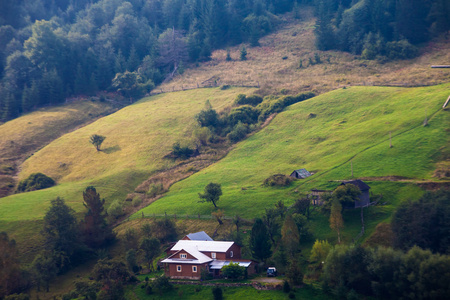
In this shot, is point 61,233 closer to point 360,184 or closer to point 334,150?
point 360,184

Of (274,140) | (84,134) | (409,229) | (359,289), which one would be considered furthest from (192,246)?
(84,134)

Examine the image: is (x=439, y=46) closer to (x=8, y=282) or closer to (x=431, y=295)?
(x=431, y=295)

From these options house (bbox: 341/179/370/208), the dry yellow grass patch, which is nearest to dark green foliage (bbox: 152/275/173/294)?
house (bbox: 341/179/370/208)

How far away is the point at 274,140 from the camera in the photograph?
97.6 meters

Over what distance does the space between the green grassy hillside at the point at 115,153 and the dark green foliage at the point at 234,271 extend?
3871cm

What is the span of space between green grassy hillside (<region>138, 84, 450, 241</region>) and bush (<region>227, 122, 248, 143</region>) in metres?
2.93

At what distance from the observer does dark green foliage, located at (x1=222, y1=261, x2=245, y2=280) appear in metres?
54.2

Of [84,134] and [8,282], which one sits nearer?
[8,282]

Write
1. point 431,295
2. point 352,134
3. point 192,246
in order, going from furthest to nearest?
point 352,134, point 192,246, point 431,295

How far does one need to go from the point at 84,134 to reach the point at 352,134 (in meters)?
74.4

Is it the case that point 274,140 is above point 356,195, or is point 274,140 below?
above

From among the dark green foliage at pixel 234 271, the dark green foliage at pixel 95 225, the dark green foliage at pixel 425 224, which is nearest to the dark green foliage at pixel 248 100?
the dark green foliage at pixel 95 225

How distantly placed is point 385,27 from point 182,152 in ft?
299

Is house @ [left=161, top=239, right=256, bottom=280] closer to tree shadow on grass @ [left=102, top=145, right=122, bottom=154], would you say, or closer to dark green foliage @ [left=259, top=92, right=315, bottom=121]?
tree shadow on grass @ [left=102, top=145, right=122, bottom=154]
